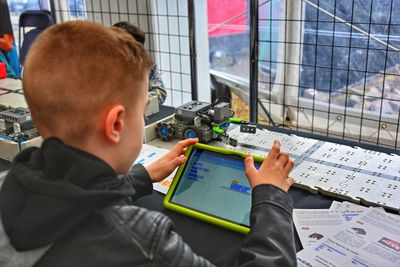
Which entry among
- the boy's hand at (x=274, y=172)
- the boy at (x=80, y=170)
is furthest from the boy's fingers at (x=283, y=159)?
the boy at (x=80, y=170)

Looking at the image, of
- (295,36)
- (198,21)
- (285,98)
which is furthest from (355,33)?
(198,21)

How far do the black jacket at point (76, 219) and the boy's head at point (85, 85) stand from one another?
35 millimetres

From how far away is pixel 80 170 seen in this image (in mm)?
661

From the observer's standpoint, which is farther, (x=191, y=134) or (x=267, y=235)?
(x=191, y=134)

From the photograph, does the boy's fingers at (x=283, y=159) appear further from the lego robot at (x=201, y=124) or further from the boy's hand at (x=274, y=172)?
the lego robot at (x=201, y=124)

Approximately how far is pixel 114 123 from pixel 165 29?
2599mm

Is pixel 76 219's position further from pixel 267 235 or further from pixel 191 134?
pixel 191 134

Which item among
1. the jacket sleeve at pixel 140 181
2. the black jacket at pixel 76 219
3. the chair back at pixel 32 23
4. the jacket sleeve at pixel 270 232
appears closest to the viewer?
the black jacket at pixel 76 219

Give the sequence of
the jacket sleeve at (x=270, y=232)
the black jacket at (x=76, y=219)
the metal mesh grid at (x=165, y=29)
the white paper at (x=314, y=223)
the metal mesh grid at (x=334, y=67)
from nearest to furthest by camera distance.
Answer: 1. the black jacket at (x=76, y=219)
2. the jacket sleeve at (x=270, y=232)
3. the white paper at (x=314, y=223)
4. the metal mesh grid at (x=334, y=67)
5. the metal mesh grid at (x=165, y=29)

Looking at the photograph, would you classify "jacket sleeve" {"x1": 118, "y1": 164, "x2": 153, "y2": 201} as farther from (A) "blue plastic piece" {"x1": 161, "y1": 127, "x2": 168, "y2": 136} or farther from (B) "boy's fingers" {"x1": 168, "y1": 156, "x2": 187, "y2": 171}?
(A) "blue plastic piece" {"x1": 161, "y1": 127, "x2": 168, "y2": 136}

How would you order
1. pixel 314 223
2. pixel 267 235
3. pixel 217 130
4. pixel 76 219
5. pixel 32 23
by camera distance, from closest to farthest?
1. pixel 76 219
2. pixel 267 235
3. pixel 314 223
4. pixel 217 130
5. pixel 32 23

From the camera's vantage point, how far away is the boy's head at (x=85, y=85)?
65 centimetres

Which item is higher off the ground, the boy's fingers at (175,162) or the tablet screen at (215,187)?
the boy's fingers at (175,162)

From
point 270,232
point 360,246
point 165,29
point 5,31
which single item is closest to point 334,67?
point 165,29
